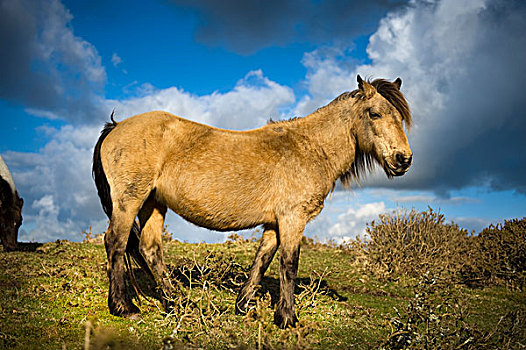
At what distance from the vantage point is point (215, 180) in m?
4.72

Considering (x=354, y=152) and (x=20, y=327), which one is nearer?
(x=20, y=327)

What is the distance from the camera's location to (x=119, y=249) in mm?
4844

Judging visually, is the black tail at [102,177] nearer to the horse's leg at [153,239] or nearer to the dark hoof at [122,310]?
the horse's leg at [153,239]

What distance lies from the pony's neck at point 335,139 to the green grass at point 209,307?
1.49 metres

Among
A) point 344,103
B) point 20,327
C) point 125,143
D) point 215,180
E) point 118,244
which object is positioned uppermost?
point 344,103

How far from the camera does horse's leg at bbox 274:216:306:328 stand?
185 inches

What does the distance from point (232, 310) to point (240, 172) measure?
2028 millimetres

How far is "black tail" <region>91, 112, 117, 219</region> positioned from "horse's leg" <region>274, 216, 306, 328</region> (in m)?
2.51

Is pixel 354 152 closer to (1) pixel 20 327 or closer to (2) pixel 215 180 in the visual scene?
(2) pixel 215 180

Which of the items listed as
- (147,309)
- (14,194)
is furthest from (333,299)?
(14,194)

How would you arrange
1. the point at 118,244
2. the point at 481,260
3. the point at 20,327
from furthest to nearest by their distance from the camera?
the point at 481,260 < the point at 118,244 < the point at 20,327

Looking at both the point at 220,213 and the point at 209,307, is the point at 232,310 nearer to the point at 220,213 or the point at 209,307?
the point at 209,307

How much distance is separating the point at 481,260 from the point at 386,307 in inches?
163

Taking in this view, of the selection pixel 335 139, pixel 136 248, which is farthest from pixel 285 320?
pixel 335 139
